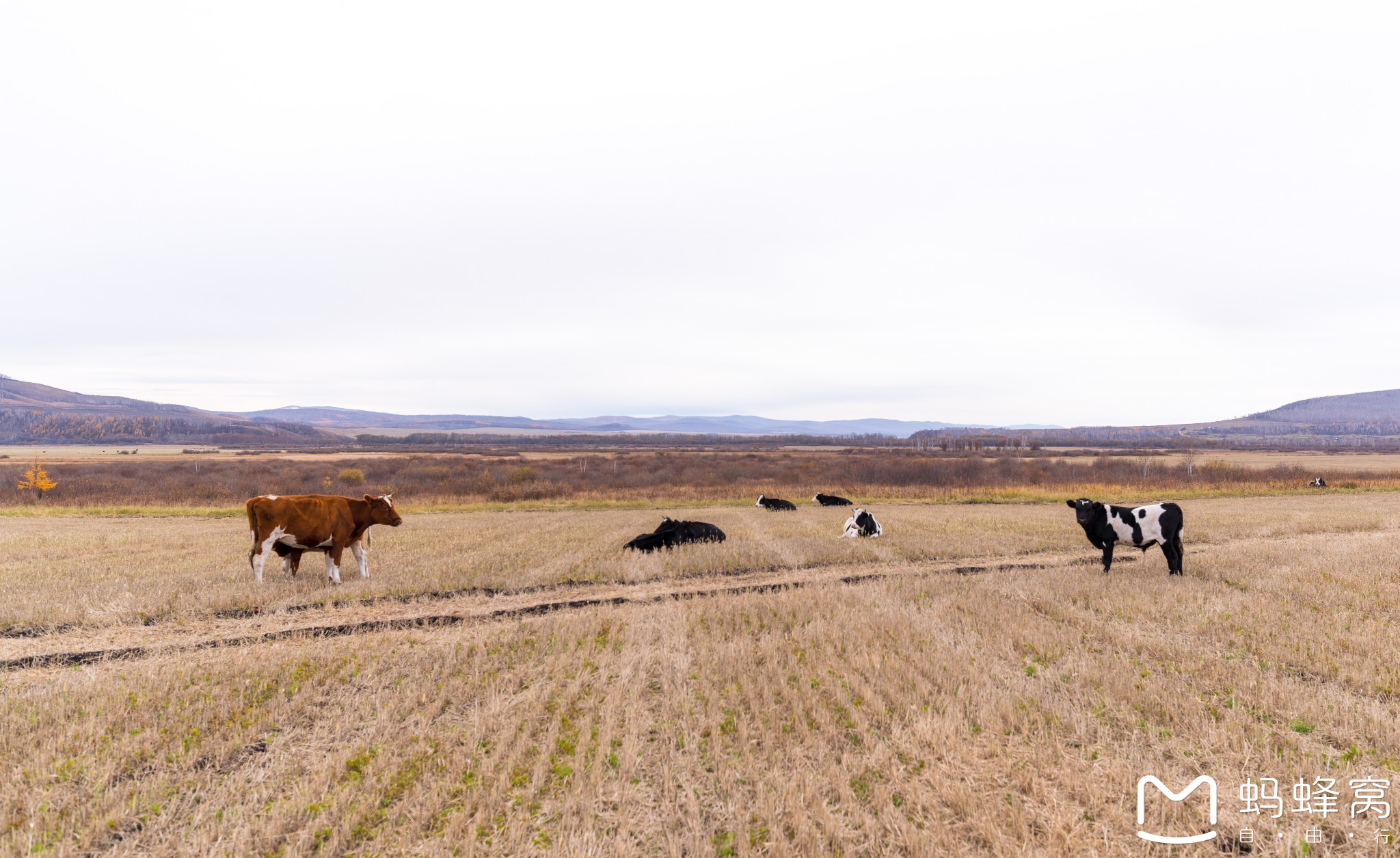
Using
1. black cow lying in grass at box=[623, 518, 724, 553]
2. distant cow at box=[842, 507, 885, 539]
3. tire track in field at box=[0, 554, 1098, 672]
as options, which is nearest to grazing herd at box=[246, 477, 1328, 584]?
tire track in field at box=[0, 554, 1098, 672]

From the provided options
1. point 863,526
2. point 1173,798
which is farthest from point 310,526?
point 863,526

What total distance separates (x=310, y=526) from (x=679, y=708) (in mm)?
9502

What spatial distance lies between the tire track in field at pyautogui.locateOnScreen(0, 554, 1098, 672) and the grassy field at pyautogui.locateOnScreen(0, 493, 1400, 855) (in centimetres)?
9

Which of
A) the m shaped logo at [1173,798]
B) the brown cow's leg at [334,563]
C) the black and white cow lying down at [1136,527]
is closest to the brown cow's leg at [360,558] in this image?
the brown cow's leg at [334,563]

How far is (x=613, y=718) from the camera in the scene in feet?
18.5

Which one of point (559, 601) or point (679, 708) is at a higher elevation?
point (679, 708)

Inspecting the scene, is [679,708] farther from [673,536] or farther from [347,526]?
[673,536]

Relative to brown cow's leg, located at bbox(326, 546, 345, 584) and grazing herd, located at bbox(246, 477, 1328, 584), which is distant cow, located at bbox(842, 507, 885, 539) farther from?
brown cow's leg, located at bbox(326, 546, 345, 584)

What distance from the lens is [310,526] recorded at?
11.2 meters

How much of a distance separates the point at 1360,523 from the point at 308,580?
32222 mm

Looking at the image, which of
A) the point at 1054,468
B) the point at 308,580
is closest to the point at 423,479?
the point at 308,580

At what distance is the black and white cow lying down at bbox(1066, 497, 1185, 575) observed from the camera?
11.5 meters

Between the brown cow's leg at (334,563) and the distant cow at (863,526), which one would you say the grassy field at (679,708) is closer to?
the brown cow's leg at (334,563)

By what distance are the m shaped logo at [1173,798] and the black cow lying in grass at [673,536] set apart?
38.2ft
